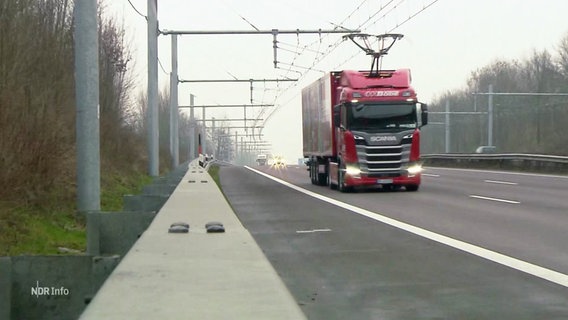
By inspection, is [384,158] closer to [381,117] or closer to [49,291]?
[381,117]

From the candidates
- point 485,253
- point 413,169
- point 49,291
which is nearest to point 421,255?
point 485,253

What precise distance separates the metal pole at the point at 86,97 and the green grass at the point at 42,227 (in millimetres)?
733

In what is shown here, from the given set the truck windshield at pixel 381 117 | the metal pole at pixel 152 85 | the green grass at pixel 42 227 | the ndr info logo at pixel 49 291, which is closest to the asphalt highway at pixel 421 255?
the ndr info logo at pixel 49 291

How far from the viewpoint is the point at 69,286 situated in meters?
6.22

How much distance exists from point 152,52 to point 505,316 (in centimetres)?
2339

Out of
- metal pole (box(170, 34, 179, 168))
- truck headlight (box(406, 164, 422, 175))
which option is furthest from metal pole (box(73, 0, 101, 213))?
metal pole (box(170, 34, 179, 168))

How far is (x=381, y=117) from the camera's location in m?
25.6

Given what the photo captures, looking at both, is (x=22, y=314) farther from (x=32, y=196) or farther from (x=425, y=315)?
(x=32, y=196)

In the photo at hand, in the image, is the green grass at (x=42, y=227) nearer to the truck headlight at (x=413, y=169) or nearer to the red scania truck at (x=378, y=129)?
the red scania truck at (x=378, y=129)

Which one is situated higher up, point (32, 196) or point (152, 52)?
point (152, 52)

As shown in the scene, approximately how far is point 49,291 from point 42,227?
6903 millimetres

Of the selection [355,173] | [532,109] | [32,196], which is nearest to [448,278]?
[32,196]

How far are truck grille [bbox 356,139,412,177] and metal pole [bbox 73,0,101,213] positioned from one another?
13889 millimetres

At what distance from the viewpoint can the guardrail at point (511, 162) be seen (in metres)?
39.2
